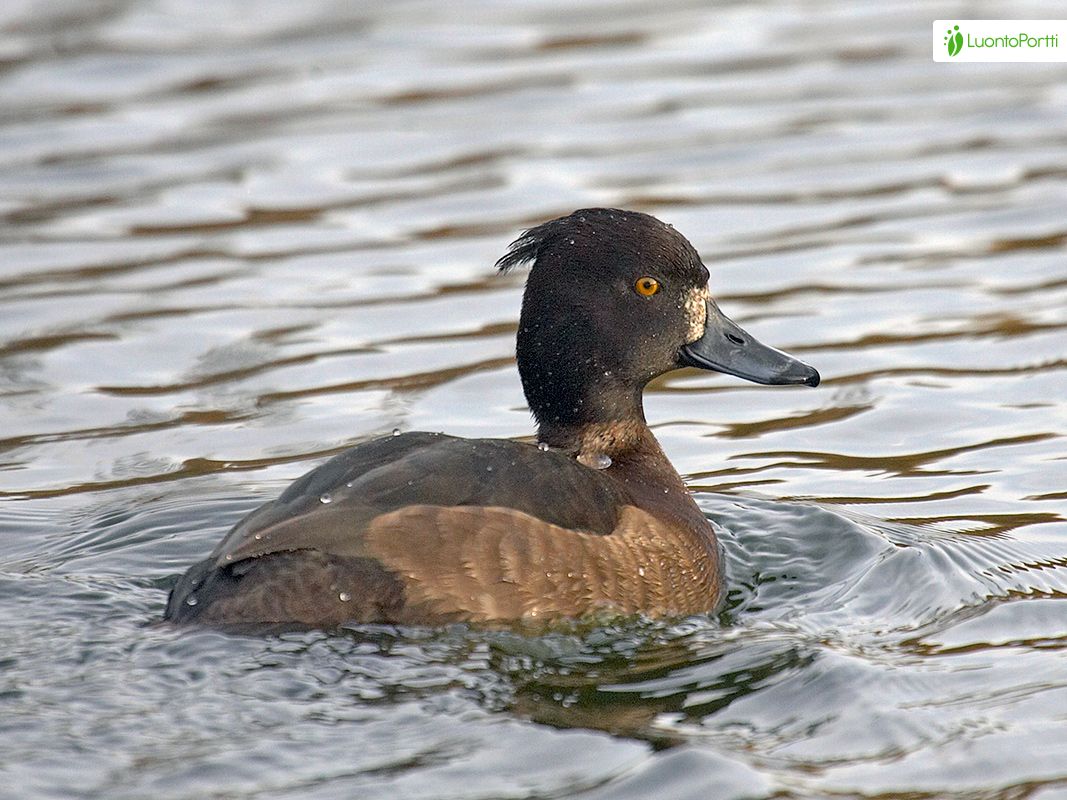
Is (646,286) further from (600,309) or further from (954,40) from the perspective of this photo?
(954,40)

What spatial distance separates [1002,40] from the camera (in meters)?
12.2

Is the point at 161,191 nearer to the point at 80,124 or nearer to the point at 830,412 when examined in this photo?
the point at 80,124

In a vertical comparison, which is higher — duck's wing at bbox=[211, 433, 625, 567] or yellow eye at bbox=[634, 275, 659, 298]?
yellow eye at bbox=[634, 275, 659, 298]

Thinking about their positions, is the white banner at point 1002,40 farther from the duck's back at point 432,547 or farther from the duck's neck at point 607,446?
the duck's back at point 432,547

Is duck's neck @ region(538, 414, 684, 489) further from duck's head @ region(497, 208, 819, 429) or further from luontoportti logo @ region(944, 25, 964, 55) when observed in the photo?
luontoportti logo @ region(944, 25, 964, 55)

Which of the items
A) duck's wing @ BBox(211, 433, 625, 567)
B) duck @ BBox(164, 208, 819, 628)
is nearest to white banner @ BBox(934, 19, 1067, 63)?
duck @ BBox(164, 208, 819, 628)

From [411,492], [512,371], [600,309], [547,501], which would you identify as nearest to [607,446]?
[600,309]

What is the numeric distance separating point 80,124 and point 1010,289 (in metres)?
5.71

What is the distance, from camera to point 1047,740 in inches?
197

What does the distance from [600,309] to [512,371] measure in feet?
7.08

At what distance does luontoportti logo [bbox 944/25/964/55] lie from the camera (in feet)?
40.4

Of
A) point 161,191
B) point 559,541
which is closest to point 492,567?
point 559,541

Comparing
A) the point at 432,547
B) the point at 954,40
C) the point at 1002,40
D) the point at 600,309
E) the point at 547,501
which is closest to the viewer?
the point at 432,547

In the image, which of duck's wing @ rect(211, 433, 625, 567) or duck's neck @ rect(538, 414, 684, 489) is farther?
duck's neck @ rect(538, 414, 684, 489)
